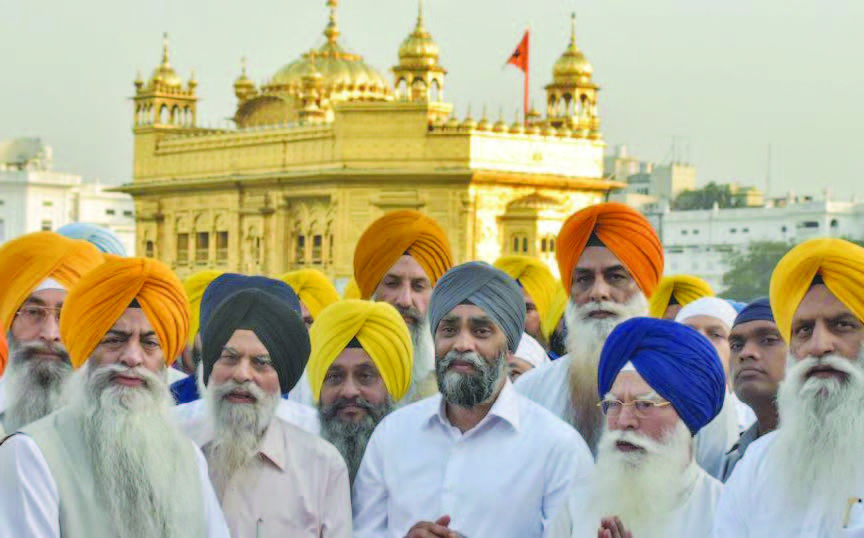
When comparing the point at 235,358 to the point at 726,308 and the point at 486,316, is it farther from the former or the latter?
the point at 726,308

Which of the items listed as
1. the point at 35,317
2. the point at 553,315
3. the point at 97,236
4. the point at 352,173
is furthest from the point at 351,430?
the point at 352,173

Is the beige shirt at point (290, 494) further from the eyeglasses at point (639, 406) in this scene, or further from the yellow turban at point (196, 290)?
the yellow turban at point (196, 290)

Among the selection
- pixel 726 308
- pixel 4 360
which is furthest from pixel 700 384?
pixel 726 308

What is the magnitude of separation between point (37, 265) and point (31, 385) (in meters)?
0.39

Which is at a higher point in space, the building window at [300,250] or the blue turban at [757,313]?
the blue turban at [757,313]

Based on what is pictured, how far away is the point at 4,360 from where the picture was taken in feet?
16.0

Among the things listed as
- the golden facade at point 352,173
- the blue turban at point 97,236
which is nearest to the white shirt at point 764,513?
the blue turban at point 97,236

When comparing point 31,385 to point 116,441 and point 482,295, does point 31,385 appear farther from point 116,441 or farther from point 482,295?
point 482,295

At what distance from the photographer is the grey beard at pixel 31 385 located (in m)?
5.32

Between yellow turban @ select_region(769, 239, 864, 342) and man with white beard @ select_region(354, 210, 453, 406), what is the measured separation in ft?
6.88

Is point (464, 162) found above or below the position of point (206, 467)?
above

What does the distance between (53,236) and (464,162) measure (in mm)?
20889

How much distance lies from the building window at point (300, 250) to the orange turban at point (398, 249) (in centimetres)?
2122

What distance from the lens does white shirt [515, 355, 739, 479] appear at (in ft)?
17.2
